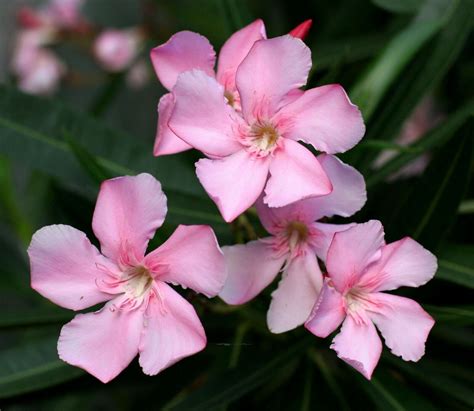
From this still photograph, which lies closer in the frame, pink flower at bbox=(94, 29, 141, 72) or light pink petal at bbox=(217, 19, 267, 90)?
light pink petal at bbox=(217, 19, 267, 90)

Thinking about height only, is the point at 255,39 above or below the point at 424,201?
above

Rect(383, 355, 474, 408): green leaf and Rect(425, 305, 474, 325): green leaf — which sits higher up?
Rect(425, 305, 474, 325): green leaf

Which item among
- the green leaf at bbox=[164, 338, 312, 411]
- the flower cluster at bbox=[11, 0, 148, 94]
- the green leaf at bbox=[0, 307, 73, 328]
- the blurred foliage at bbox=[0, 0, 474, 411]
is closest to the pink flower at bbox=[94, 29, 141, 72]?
the flower cluster at bbox=[11, 0, 148, 94]

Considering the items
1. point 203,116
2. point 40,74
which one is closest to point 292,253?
point 203,116

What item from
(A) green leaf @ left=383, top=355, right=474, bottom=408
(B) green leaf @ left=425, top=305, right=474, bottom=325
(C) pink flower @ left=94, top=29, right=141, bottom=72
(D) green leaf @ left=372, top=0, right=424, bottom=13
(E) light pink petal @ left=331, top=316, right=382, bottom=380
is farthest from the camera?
(C) pink flower @ left=94, top=29, right=141, bottom=72

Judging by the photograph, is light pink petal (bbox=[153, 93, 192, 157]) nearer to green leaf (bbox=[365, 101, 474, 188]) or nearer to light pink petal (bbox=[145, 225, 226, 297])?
light pink petal (bbox=[145, 225, 226, 297])

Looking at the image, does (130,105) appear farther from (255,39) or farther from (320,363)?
(255,39)

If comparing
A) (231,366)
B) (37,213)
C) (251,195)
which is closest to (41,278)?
(251,195)
